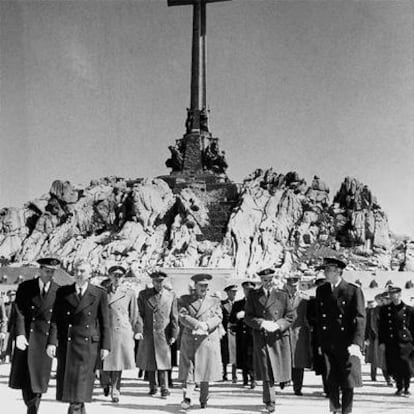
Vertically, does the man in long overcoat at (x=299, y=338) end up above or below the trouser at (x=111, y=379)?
above

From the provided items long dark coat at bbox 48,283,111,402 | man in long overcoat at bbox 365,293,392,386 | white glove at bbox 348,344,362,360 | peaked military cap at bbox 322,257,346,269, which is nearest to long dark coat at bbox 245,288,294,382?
peaked military cap at bbox 322,257,346,269

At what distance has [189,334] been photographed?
24.3ft

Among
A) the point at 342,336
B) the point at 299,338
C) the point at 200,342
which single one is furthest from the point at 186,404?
the point at 299,338

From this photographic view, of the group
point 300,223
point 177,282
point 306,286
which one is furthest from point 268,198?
point 306,286

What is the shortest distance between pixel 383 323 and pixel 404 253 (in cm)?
2950

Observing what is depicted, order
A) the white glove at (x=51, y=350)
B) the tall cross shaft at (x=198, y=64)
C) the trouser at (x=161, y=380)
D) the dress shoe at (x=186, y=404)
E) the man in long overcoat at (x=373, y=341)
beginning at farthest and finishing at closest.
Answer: the tall cross shaft at (x=198, y=64)
the man in long overcoat at (x=373, y=341)
the trouser at (x=161, y=380)
the dress shoe at (x=186, y=404)
the white glove at (x=51, y=350)

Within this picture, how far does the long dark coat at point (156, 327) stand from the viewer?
8258 mm

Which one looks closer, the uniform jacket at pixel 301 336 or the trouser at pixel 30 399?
the trouser at pixel 30 399

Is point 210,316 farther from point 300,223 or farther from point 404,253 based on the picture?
point 404,253

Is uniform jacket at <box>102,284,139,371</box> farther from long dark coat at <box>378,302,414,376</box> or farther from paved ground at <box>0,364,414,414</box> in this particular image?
long dark coat at <box>378,302,414,376</box>

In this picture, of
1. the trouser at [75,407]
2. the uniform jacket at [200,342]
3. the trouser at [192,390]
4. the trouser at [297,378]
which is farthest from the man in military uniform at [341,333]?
the trouser at [297,378]

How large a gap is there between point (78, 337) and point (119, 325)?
2.88m

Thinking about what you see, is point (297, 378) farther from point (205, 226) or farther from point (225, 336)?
point (205, 226)

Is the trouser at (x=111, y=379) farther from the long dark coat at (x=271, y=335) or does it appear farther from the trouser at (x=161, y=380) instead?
the long dark coat at (x=271, y=335)
